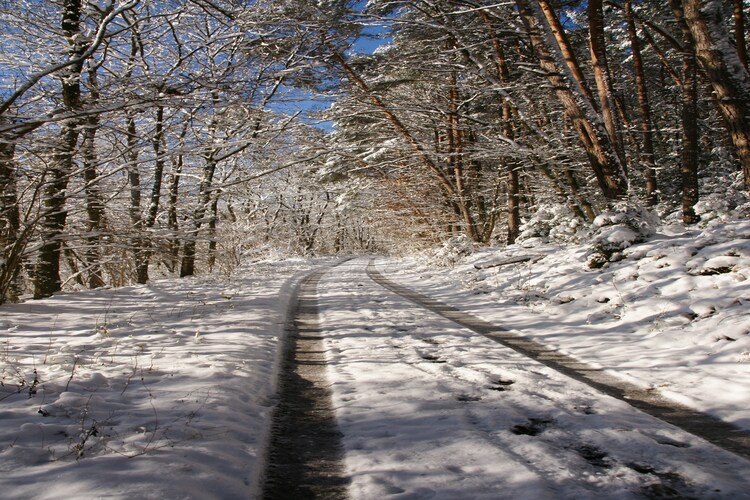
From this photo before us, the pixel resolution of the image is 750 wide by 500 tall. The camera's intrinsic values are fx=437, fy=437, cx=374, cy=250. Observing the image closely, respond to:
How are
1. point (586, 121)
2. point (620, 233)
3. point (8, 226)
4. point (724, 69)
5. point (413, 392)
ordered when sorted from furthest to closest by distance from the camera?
point (586, 121)
point (620, 233)
point (8, 226)
point (724, 69)
point (413, 392)

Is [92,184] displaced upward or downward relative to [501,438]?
upward

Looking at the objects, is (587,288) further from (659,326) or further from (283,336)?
(283,336)

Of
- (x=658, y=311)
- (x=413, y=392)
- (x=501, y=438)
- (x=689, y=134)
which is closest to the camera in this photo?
(x=501, y=438)

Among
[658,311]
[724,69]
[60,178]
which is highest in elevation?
[724,69]

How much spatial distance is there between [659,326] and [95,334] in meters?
7.46

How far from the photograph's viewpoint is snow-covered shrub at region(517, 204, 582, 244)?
503 inches

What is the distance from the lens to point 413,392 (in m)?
3.93

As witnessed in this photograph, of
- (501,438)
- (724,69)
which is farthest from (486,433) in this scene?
(724,69)

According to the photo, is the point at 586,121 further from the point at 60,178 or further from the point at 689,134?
the point at 60,178

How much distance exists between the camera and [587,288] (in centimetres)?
796

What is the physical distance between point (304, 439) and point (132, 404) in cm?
144

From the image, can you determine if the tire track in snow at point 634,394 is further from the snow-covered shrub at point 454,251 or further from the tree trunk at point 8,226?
the snow-covered shrub at point 454,251

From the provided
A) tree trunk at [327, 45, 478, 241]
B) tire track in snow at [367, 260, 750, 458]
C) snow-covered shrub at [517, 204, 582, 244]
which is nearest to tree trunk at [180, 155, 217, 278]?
tree trunk at [327, 45, 478, 241]

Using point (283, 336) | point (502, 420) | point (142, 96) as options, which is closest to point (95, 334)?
point (283, 336)
